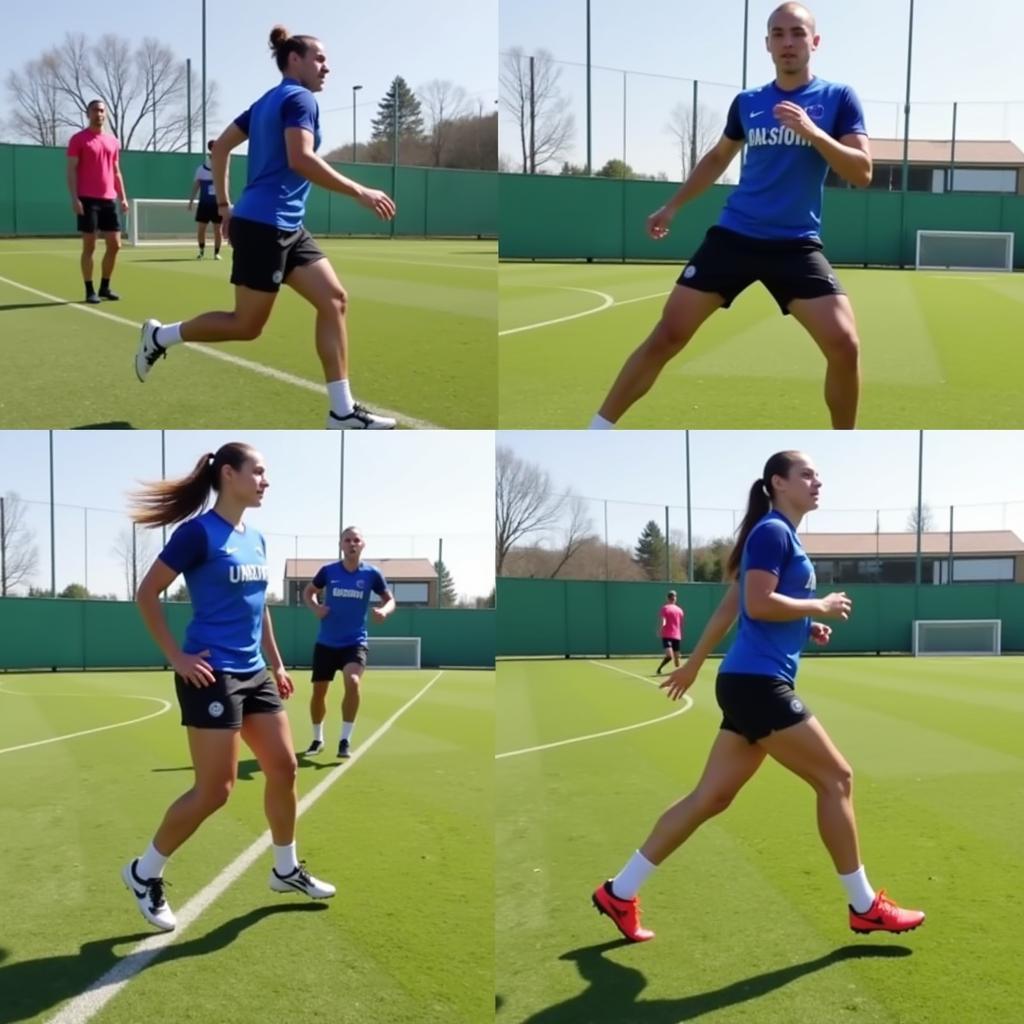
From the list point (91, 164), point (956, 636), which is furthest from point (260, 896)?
point (956, 636)

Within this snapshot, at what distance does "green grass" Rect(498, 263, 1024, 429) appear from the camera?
10055 millimetres

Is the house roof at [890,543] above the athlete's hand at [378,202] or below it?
below

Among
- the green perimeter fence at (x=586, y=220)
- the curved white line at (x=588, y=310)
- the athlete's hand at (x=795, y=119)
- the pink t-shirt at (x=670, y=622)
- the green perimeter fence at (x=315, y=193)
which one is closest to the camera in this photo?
the athlete's hand at (x=795, y=119)

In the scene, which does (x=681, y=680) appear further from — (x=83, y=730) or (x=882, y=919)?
(x=83, y=730)

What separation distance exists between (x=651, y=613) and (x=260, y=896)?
76.6 ft

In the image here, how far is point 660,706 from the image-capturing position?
1424 centimetres

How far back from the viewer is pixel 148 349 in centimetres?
826

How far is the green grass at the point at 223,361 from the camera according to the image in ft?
28.8

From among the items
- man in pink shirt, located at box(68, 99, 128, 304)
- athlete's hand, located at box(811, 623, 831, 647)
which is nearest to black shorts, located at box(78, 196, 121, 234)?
man in pink shirt, located at box(68, 99, 128, 304)

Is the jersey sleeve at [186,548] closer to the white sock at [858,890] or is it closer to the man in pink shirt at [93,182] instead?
the white sock at [858,890]

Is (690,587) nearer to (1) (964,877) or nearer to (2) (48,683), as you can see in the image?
(2) (48,683)

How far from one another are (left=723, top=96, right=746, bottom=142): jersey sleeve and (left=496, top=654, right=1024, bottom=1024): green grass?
12.2ft

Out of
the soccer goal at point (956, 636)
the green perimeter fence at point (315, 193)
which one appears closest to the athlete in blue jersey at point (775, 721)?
the soccer goal at point (956, 636)

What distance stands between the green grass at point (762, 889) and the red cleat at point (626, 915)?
0.05 meters
